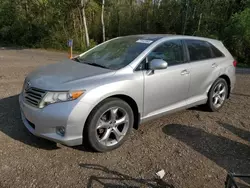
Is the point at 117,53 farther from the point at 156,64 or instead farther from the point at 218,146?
the point at 218,146

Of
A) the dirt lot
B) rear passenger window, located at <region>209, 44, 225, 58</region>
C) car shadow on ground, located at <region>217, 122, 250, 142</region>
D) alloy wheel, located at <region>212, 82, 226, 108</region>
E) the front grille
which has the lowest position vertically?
car shadow on ground, located at <region>217, 122, 250, 142</region>

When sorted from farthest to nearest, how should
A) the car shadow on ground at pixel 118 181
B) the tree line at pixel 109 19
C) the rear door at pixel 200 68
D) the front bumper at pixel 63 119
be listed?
1. the tree line at pixel 109 19
2. the rear door at pixel 200 68
3. the front bumper at pixel 63 119
4. the car shadow on ground at pixel 118 181

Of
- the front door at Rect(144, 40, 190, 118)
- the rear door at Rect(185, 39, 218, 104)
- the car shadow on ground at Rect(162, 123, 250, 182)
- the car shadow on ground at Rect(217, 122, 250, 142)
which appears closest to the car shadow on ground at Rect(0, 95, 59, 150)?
the front door at Rect(144, 40, 190, 118)

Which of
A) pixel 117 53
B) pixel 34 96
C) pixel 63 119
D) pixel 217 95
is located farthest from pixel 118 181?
pixel 217 95

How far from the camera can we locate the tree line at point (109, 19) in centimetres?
1617

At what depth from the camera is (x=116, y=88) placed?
2.91 meters

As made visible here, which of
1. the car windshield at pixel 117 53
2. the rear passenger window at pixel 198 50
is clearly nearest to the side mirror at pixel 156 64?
the car windshield at pixel 117 53

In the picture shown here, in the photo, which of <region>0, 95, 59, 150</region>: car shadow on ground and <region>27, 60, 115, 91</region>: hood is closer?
<region>27, 60, 115, 91</region>: hood

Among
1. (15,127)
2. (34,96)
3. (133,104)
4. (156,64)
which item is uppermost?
(156,64)

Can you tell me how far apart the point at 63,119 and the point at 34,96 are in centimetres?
57

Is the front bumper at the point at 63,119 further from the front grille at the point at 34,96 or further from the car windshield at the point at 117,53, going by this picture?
the car windshield at the point at 117,53

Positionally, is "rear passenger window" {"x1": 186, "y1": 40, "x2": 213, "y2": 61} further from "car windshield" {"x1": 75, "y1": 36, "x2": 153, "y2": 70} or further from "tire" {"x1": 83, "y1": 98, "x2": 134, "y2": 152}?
"tire" {"x1": 83, "y1": 98, "x2": 134, "y2": 152}

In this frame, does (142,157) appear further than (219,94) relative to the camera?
No

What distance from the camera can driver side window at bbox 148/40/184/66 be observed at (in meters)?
3.48
